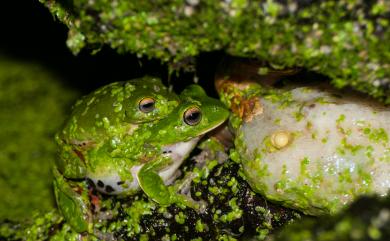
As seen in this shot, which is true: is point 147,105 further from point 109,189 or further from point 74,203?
point 74,203

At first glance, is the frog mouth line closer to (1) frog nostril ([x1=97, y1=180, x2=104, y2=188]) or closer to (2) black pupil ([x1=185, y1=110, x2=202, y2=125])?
(2) black pupil ([x1=185, y1=110, x2=202, y2=125])

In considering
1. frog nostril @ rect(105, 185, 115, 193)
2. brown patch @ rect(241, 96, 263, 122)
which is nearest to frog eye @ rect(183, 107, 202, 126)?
brown patch @ rect(241, 96, 263, 122)

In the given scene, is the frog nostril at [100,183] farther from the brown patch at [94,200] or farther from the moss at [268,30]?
the moss at [268,30]

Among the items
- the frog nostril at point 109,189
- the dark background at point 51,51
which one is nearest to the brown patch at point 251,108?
the frog nostril at point 109,189

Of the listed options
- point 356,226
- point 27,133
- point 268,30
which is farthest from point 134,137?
point 27,133

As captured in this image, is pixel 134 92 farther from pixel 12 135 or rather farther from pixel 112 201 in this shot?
pixel 12 135

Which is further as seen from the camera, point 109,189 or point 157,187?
point 109,189
